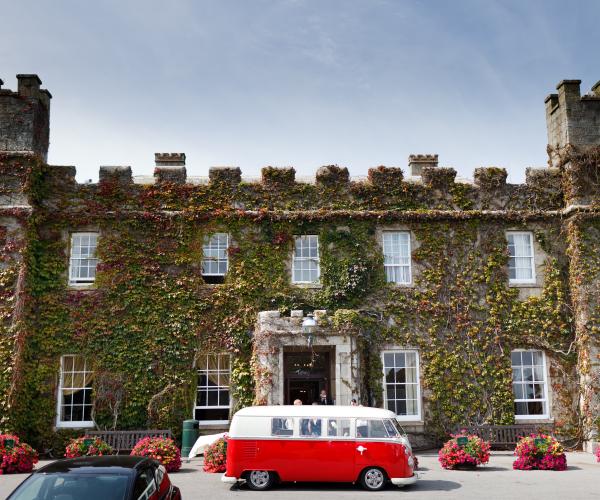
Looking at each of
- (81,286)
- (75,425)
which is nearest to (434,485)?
(75,425)

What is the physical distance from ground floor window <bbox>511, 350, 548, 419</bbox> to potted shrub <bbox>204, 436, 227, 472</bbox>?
9272 mm

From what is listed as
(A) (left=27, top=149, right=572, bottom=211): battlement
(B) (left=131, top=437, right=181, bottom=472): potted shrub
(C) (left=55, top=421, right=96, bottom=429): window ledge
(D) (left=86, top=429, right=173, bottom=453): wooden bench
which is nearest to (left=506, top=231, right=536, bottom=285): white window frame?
(A) (left=27, top=149, right=572, bottom=211): battlement

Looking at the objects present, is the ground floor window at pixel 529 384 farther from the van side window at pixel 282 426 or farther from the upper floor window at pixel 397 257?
the van side window at pixel 282 426

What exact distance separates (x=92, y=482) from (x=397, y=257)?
13658mm

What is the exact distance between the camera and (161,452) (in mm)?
14852

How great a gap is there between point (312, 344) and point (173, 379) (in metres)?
4.26

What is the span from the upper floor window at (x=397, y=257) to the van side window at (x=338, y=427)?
7515 millimetres

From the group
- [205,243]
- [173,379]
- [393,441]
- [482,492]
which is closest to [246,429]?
[393,441]

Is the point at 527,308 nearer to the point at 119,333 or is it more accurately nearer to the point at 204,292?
the point at 204,292

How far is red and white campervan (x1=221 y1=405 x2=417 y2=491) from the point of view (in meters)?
12.9

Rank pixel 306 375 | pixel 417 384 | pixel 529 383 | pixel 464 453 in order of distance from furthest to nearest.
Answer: pixel 306 375
pixel 529 383
pixel 417 384
pixel 464 453

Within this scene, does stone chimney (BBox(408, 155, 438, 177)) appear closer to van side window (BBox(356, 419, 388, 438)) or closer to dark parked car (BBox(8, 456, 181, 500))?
van side window (BBox(356, 419, 388, 438))

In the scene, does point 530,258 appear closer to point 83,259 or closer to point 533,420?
point 533,420

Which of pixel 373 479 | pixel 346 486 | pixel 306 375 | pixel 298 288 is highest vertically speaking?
pixel 298 288
